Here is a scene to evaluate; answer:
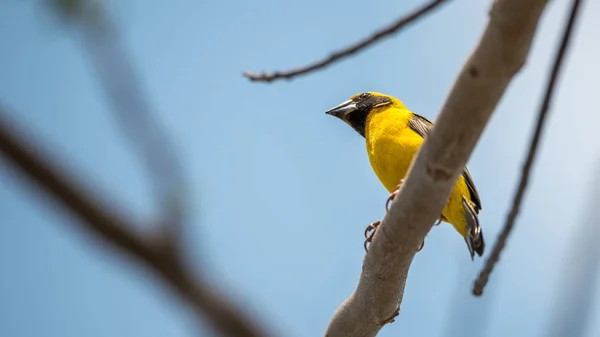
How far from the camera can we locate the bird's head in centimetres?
679

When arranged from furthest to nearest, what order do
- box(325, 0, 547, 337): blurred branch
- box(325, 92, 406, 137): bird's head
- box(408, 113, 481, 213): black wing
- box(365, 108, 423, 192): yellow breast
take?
box(325, 92, 406, 137): bird's head < box(408, 113, 481, 213): black wing < box(365, 108, 423, 192): yellow breast < box(325, 0, 547, 337): blurred branch

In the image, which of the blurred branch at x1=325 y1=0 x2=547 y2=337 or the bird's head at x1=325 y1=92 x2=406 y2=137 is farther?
the bird's head at x1=325 y1=92 x2=406 y2=137

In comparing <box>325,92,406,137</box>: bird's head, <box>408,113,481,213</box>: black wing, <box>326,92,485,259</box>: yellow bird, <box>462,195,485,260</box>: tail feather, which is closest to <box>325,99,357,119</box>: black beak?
<box>325,92,406,137</box>: bird's head

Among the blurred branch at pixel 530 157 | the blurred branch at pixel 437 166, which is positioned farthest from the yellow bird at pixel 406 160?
the blurred branch at pixel 530 157

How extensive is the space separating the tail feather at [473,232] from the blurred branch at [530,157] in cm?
249

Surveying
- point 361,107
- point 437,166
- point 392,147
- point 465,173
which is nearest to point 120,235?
point 437,166

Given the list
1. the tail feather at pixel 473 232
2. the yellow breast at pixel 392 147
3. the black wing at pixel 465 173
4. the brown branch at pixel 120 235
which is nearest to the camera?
the brown branch at pixel 120 235

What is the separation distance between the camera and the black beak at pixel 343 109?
276 inches

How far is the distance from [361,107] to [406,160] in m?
1.60

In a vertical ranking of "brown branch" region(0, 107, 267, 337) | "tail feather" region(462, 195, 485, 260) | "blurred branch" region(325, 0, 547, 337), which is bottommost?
"brown branch" region(0, 107, 267, 337)

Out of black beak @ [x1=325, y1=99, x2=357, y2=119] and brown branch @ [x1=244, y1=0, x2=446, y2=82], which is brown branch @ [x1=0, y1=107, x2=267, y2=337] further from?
black beak @ [x1=325, y1=99, x2=357, y2=119]

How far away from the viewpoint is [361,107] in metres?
6.92

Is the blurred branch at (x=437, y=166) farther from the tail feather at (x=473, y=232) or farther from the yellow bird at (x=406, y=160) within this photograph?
the tail feather at (x=473, y=232)

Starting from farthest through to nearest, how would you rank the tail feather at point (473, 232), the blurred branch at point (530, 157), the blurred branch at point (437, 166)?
the tail feather at point (473, 232) → the blurred branch at point (437, 166) → the blurred branch at point (530, 157)
